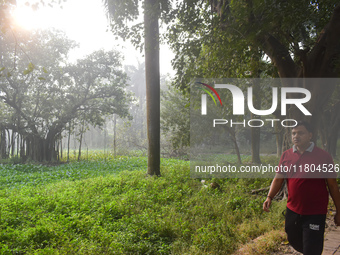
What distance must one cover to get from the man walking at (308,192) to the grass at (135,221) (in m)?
1.75

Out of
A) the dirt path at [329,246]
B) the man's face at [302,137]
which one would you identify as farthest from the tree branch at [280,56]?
the man's face at [302,137]

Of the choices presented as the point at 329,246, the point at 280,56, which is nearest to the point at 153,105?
the point at 280,56

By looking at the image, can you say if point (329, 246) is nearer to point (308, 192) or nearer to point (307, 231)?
point (307, 231)

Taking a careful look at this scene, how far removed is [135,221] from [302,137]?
385 centimetres

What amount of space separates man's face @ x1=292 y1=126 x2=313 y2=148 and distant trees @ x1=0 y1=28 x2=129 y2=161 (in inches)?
740

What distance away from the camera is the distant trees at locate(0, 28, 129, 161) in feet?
63.5

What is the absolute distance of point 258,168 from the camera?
12586mm

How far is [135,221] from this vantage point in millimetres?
5812

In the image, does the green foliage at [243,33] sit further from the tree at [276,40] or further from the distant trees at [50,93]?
the distant trees at [50,93]

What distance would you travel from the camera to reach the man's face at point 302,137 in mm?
3250

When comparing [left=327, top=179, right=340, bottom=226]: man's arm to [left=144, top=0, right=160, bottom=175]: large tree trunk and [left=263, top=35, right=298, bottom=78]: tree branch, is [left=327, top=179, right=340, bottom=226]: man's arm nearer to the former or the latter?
[left=263, top=35, right=298, bottom=78]: tree branch

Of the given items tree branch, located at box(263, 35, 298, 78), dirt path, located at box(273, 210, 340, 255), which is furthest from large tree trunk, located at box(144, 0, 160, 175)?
dirt path, located at box(273, 210, 340, 255)

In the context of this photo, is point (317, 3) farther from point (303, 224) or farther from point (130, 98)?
point (130, 98)

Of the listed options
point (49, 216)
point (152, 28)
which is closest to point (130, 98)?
point (152, 28)
